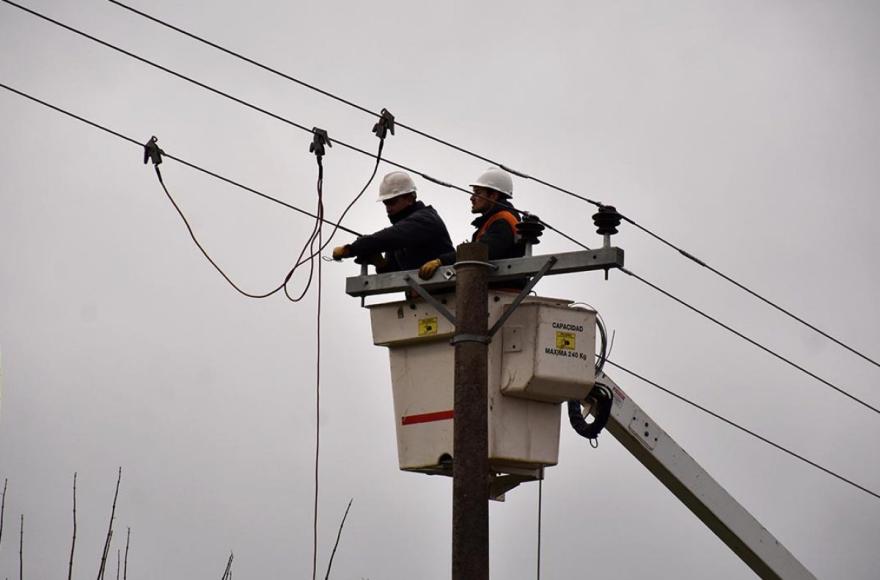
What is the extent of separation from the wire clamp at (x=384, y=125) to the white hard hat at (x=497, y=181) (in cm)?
73

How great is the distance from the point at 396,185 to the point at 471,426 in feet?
7.79

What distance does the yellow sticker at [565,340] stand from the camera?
29.0ft

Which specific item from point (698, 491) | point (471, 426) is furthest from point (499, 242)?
point (698, 491)

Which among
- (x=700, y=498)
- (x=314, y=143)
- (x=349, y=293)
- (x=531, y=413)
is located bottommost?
(x=700, y=498)

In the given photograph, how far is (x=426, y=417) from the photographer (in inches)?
358

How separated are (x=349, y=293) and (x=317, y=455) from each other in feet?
3.27

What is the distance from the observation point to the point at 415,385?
9.18 metres

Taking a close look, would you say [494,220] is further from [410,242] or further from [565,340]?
[565,340]

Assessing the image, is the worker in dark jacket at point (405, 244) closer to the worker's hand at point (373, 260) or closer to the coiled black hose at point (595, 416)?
the worker's hand at point (373, 260)


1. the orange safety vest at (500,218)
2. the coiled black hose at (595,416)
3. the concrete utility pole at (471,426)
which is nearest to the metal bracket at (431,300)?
the concrete utility pole at (471,426)

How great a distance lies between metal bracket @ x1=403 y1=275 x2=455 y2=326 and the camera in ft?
28.6

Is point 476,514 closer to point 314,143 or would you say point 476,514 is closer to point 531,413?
point 531,413

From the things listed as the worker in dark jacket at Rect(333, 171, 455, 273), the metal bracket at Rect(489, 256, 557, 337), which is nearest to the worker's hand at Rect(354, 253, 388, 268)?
the worker in dark jacket at Rect(333, 171, 455, 273)

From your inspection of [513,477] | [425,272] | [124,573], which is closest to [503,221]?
[425,272]
